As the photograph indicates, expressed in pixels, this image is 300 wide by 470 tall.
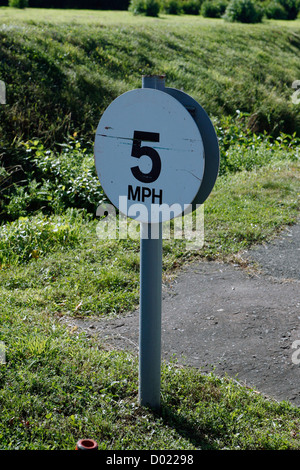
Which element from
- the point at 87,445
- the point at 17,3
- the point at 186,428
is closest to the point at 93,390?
the point at 186,428

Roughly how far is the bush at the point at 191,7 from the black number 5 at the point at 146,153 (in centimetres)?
2629

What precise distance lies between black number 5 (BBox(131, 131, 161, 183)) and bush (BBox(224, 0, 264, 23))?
2313 centimetres

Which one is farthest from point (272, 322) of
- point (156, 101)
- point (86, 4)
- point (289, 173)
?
point (86, 4)

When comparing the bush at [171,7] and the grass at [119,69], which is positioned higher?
the bush at [171,7]

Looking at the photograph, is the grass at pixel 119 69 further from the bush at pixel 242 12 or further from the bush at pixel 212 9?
the bush at pixel 212 9

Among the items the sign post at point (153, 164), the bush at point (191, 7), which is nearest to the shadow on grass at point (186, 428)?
the sign post at point (153, 164)

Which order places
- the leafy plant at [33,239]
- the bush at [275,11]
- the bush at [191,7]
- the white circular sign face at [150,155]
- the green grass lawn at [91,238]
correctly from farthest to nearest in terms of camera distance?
the bush at [275,11] < the bush at [191,7] < the leafy plant at [33,239] < the green grass lawn at [91,238] < the white circular sign face at [150,155]

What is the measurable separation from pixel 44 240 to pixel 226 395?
2.89 meters

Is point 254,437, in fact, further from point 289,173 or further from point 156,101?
point 289,173

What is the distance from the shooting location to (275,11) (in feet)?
95.7

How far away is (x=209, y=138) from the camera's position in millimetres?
2902

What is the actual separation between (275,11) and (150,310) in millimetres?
29412

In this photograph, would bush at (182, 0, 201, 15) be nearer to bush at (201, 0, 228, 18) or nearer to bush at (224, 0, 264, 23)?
bush at (201, 0, 228, 18)

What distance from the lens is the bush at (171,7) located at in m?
25.6
